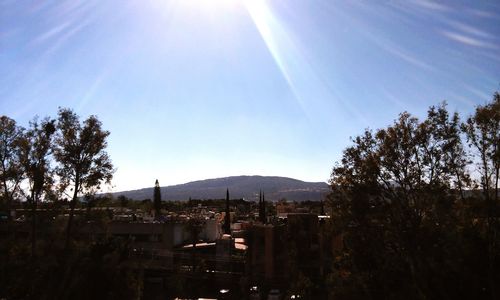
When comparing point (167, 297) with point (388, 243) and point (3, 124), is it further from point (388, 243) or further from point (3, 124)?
point (388, 243)

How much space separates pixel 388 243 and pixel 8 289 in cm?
1817

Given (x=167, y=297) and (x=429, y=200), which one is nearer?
(x=429, y=200)

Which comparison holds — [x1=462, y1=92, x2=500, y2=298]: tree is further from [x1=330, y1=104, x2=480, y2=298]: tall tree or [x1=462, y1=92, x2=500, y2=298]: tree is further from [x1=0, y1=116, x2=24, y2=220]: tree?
[x1=0, y1=116, x2=24, y2=220]: tree

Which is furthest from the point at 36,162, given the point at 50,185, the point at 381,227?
the point at 381,227

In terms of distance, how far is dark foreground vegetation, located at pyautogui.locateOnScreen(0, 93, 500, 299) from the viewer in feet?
60.6

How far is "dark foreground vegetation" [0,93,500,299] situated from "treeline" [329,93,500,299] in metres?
0.04

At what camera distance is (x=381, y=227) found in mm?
20391

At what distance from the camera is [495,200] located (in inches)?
740

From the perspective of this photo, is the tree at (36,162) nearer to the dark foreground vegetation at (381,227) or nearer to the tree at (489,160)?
the dark foreground vegetation at (381,227)

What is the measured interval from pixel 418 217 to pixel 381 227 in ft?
5.67

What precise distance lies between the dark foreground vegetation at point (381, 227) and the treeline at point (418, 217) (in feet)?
0.15

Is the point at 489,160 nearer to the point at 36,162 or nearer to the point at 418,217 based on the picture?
the point at 418,217

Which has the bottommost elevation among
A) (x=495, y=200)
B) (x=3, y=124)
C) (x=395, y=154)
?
(x=495, y=200)

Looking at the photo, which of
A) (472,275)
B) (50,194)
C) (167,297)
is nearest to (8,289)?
(50,194)
